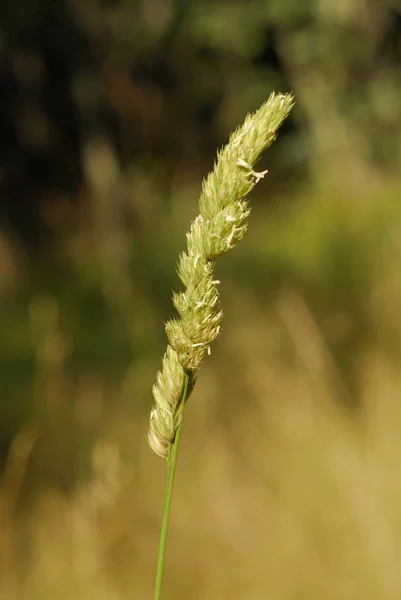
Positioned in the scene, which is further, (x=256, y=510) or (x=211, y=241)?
(x=256, y=510)

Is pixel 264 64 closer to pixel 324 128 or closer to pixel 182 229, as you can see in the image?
pixel 324 128

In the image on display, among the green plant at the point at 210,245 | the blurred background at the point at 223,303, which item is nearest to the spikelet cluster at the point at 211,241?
the green plant at the point at 210,245

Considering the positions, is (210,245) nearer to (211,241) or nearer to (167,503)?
(211,241)

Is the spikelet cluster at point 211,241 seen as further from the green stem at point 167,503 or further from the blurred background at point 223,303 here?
the blurred background at point 223,303

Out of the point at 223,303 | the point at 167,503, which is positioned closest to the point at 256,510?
the point at 167,503

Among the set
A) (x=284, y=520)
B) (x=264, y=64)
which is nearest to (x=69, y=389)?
(x=284, y=520)

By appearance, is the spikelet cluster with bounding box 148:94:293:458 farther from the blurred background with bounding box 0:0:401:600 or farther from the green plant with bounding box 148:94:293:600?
the blurred background with bounding box 0:0:401:600

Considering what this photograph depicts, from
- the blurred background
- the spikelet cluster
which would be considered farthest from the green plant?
the blurred background

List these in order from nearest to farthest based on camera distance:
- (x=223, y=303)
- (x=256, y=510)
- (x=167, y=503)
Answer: (x=167, y=503) → (x=256, y=510) → (x=223, y=303)
